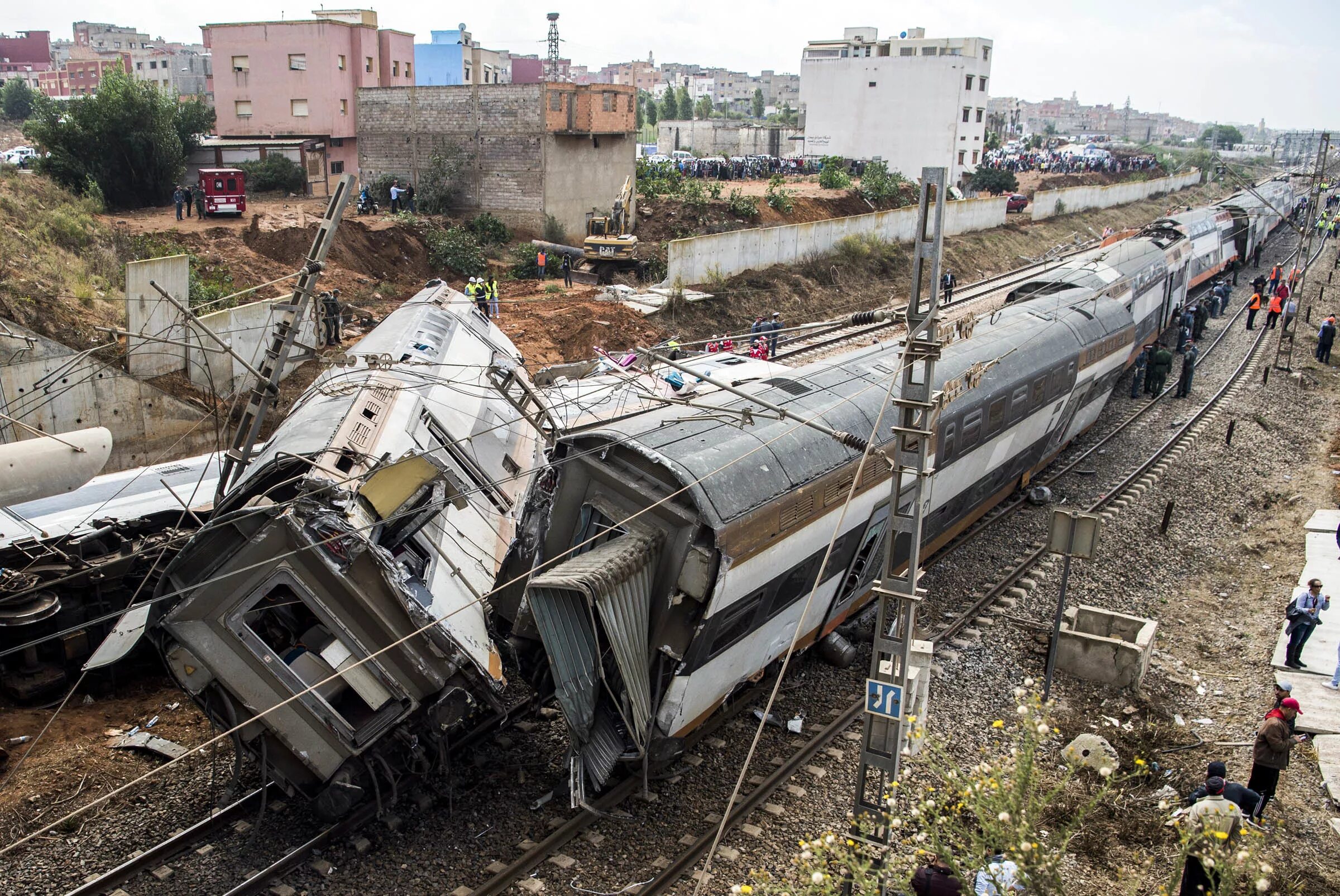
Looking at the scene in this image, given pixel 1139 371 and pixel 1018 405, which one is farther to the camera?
pixel 1139 371

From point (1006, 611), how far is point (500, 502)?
750 centimetres

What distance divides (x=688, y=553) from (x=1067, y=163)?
303 feet

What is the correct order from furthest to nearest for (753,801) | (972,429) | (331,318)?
(331,318)
(972,429)
(753,801)

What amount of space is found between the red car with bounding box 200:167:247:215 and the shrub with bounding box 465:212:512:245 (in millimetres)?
8199

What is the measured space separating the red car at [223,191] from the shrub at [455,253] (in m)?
6.56

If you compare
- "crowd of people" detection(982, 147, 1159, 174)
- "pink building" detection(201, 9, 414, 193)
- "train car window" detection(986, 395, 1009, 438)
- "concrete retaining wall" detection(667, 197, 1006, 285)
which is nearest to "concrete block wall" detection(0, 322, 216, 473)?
"train car window" detection(986, 395, 1009, 438)

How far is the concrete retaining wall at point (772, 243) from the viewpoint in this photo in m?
32.4

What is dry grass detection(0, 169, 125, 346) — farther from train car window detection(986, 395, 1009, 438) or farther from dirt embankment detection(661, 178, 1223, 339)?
train car window detection(986, 395, 1009, 438)

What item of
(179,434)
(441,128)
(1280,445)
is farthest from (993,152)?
(179,434)

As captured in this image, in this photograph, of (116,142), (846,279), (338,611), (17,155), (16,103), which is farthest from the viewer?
(16,103)

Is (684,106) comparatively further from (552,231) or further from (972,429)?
(972,429)

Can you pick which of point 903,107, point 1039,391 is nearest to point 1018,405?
point 1039,391

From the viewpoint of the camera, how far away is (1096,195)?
65.7 m

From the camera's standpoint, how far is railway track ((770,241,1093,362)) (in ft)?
85.5
